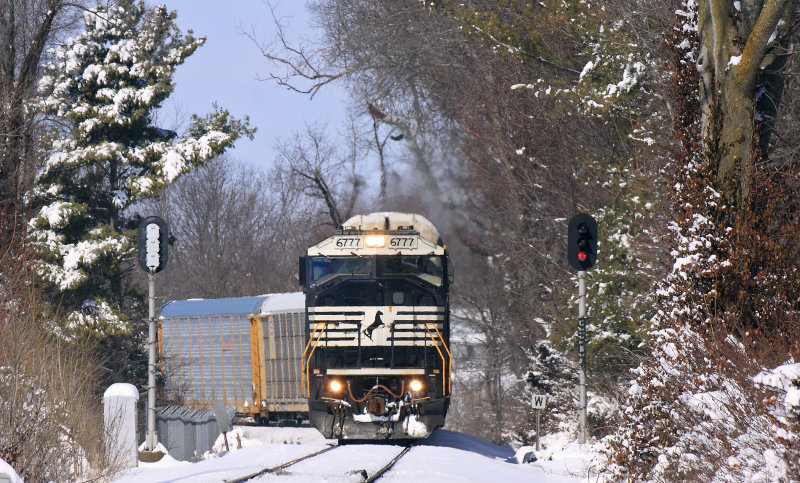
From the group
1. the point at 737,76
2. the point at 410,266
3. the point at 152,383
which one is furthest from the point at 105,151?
the point at 737,76

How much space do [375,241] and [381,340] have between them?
176cm

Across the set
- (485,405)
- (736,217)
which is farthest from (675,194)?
(485,405)

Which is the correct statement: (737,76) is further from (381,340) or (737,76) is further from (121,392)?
(121,392)

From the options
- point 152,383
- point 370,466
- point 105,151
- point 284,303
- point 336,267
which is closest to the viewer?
point 370,466

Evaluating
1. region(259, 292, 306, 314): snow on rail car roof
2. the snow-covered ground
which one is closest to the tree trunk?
the snow-covered ground

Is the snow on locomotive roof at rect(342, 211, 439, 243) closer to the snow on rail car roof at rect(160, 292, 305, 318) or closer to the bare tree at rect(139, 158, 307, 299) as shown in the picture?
the snow on rail car roof at rect(160, 292, 305, 318)

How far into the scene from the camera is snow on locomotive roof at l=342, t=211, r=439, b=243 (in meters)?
17.2

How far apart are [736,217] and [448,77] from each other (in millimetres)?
21898

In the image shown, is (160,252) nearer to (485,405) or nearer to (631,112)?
(631,112)

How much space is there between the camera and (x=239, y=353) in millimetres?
27156

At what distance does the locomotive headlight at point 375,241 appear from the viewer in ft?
53.9

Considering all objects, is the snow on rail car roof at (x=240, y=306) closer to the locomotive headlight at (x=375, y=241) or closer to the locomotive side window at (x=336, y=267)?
the locomotive side window at (x=336, y=267)

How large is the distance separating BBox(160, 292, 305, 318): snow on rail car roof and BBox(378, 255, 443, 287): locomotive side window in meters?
8.47

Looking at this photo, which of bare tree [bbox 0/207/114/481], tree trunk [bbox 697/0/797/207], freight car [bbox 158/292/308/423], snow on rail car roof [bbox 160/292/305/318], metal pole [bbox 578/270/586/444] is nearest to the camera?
bare tree [bbox 0/207/114/481]
